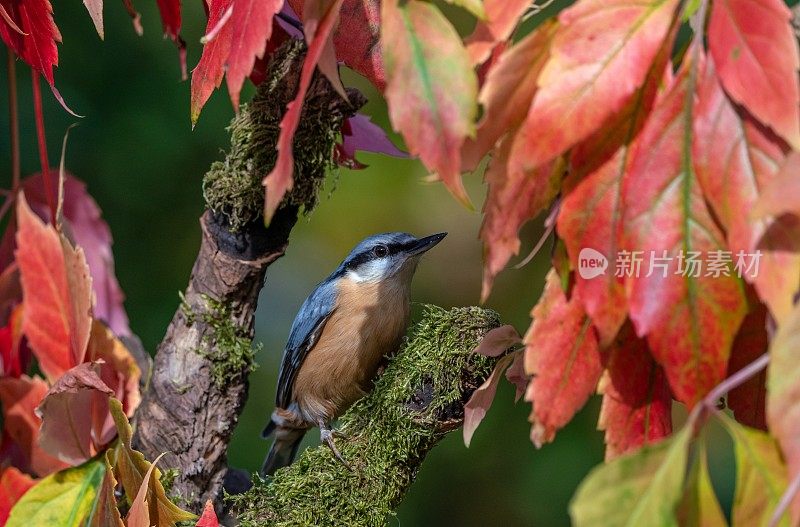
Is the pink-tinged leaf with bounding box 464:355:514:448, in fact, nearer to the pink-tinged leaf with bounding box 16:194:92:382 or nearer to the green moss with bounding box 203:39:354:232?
the green moss with bounding box 203:39:354:232

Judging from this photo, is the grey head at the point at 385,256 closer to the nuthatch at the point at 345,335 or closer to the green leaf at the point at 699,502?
the nuthatch at the point at 345,335

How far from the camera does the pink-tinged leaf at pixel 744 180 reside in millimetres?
451

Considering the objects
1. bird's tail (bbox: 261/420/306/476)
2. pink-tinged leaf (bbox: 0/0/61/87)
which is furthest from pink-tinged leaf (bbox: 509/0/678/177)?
→ bird's tail (bbox: 261/420/306/476)

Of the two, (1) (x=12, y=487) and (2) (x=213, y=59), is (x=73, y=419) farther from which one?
(2) (x=213, y=59)

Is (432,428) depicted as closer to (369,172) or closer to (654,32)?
(654,32)

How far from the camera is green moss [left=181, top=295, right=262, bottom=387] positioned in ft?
3.59

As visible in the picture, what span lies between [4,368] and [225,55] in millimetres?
702

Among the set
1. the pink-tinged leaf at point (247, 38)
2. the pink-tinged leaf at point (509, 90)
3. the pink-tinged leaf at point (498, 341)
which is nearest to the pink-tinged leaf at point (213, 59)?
the pink-tinged leaf at point (247, 38)

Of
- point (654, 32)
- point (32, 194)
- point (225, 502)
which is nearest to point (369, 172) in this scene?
point (32, 194)

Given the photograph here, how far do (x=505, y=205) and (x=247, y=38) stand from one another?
0.79 feet

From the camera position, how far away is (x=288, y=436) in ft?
5.92

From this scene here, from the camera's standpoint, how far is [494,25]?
0.52m

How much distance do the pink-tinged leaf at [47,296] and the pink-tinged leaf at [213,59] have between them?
0.32 metres

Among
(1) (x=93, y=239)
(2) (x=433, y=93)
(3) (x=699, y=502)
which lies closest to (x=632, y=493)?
(3) (x=699, y=502)
